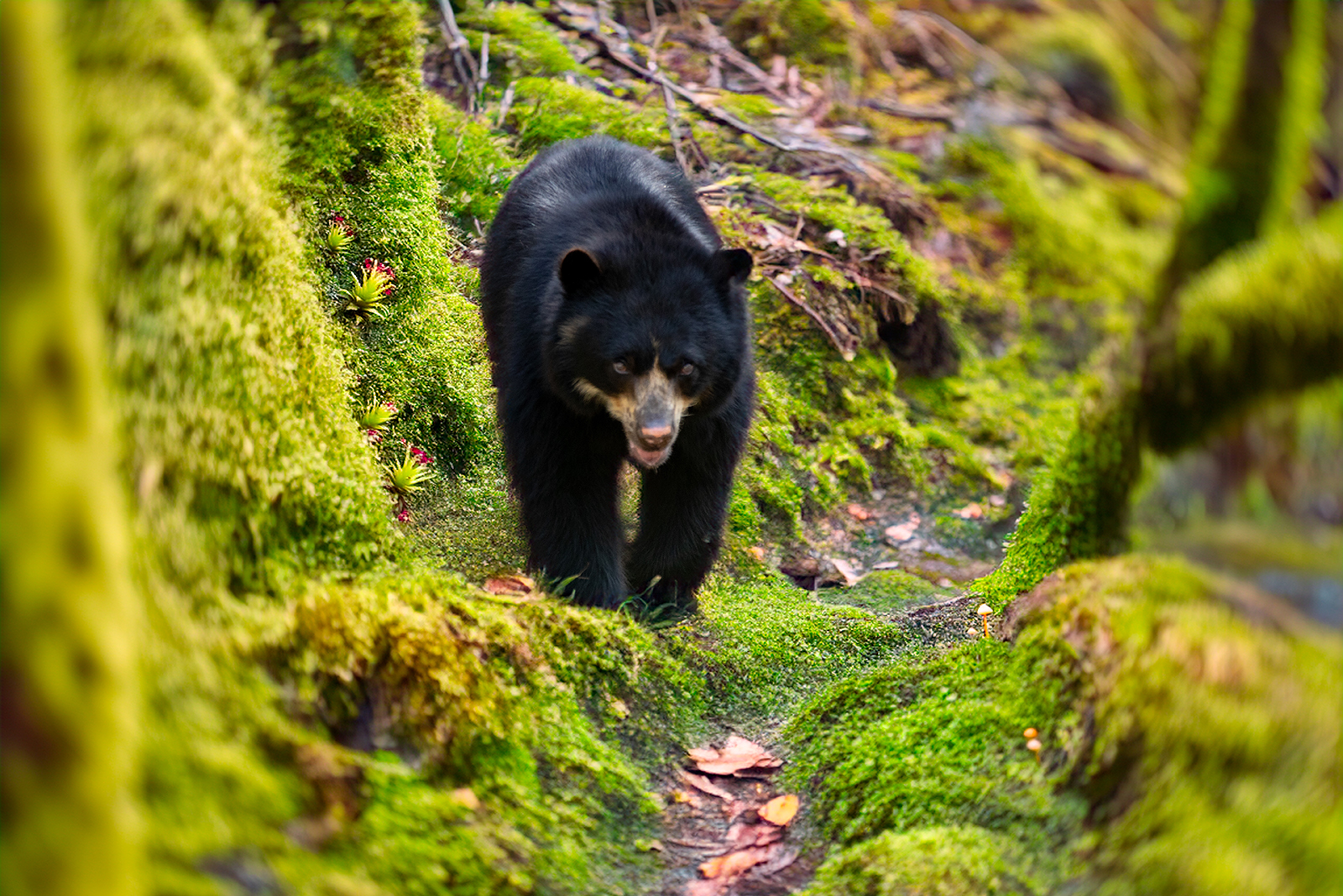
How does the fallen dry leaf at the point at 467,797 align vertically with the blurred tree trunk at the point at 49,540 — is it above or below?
below

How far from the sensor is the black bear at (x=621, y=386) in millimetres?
4703

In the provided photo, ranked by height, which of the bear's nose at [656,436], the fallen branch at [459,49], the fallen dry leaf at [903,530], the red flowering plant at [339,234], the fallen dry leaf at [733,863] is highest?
the fallen branch at [459,49]

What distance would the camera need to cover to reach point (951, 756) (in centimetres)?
286

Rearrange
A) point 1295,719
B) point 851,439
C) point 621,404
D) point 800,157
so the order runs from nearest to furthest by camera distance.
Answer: point 1295,719, point 621,404, point 851,439, point 800,157

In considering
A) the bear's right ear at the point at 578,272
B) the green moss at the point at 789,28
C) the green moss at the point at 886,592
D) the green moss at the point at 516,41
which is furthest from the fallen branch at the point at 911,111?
the bear's right ear at the point at 578,272

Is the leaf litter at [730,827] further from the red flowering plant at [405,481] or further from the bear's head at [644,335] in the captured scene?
the red flowering plant at [405,481]

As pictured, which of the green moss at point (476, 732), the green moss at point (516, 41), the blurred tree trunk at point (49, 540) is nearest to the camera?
the blurred tree trunk at point (49, 540)

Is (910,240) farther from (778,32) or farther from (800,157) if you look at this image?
(778,32)

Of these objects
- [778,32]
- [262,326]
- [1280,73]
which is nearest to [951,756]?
[1280,73]

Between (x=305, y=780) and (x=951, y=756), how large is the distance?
5.46 ft

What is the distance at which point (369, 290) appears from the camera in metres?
5.05

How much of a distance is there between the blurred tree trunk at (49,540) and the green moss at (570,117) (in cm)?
742

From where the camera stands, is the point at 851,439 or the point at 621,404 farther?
the point at 851,439

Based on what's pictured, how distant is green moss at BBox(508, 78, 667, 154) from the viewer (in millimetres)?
8539
